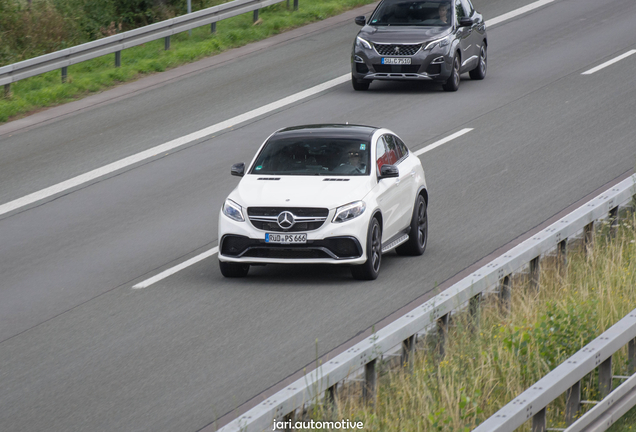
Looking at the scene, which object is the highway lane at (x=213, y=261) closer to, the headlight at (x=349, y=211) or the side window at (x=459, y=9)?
the headlight at (x=349, y=211)

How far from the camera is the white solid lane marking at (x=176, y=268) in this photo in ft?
39.5

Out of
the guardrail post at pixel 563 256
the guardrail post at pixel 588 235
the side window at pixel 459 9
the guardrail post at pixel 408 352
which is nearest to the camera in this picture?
the guardrail post at pixel 408 352

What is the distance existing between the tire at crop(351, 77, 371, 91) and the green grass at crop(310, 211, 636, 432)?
12694mm

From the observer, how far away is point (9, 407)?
8.35 metres

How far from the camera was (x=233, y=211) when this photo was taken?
1191 cm

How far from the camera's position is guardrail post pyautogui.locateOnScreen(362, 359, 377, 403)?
276 inches

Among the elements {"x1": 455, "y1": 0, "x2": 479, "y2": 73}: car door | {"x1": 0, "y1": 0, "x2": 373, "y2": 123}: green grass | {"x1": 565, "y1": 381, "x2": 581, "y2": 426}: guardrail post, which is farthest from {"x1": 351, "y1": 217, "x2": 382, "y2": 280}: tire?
{"x1": 455, "y1": 0, "x2": 479, "y2": 73}: car door

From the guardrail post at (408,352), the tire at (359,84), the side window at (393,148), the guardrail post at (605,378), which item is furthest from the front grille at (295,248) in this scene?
the tire at (359,84)

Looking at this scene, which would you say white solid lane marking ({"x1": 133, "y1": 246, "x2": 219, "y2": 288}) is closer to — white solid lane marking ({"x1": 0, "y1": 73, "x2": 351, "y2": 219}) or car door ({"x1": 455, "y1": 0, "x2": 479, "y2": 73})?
white solid lane marking ({"x1": 0, "y1": 73, "x2": 351, "y2": 219})

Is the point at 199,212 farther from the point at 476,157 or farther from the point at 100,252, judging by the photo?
the point at 476,157

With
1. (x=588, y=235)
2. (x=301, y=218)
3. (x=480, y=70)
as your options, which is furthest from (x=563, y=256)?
(x=480, y=70)

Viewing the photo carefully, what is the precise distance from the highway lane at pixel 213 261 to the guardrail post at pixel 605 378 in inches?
110

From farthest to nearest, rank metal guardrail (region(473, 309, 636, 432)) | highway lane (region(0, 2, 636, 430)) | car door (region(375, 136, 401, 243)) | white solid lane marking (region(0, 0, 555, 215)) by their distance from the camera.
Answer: white solid lane marking (region(0, 0, 555, 215)) → car door (region(375, 136, 401, 243)) → highway lane (region(0, 2, 636, 430)) → metal guardrail (region(473, 309, 636, 432))

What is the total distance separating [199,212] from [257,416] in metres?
9.72
